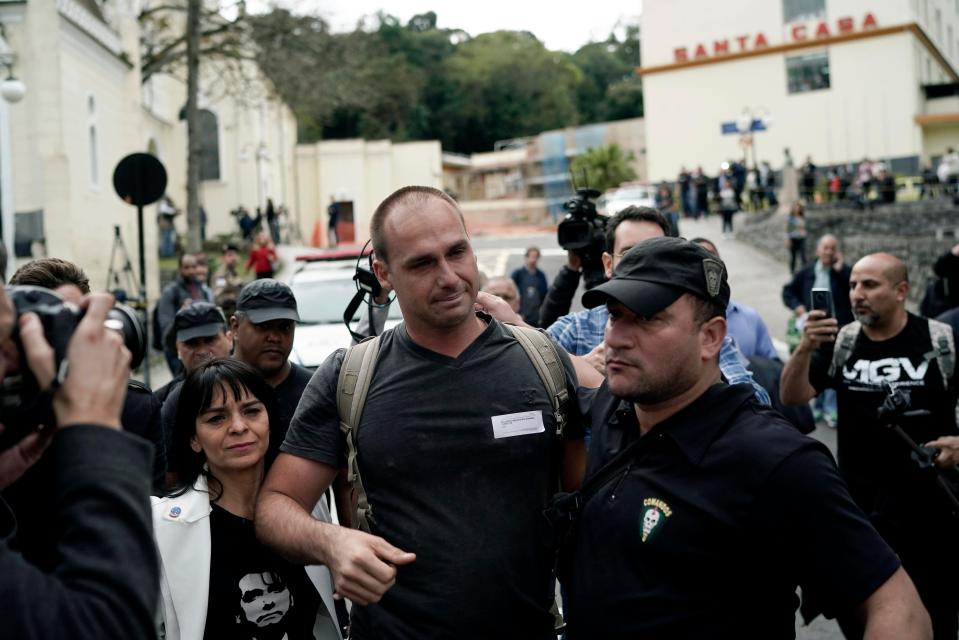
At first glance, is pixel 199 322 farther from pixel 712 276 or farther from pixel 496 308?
pixel 712 276

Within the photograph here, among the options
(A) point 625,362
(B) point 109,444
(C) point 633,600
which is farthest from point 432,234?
(B) point 109,444

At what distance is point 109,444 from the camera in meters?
1.73

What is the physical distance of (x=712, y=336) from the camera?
2676mm

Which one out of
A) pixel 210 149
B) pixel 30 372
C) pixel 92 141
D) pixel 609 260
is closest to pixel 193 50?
pixel 92 141

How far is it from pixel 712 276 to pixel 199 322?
3.64 m

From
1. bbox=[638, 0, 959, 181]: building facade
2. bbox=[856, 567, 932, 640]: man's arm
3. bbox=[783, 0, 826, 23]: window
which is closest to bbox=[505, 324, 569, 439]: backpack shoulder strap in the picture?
bbox=[856, 567, 932, 640]: man's arm

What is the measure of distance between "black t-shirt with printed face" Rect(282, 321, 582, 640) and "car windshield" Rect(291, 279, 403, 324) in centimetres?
734

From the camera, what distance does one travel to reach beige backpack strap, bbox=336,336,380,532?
2906 millimetres

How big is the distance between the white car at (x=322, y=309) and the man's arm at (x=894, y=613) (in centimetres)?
683

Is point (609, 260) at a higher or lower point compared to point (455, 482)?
higher

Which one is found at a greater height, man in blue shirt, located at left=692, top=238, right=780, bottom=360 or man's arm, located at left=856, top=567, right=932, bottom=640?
man in blue shirt, located at left=692, top=238, right=780, bottom=360

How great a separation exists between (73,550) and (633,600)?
1.34 metres

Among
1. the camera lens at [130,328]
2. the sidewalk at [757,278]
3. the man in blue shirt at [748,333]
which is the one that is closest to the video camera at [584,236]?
the man in blue shirt at [748,333]

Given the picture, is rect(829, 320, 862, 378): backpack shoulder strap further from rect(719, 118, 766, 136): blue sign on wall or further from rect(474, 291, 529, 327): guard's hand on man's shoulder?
rect(719, 118, 766, 136): blue sign on wall
